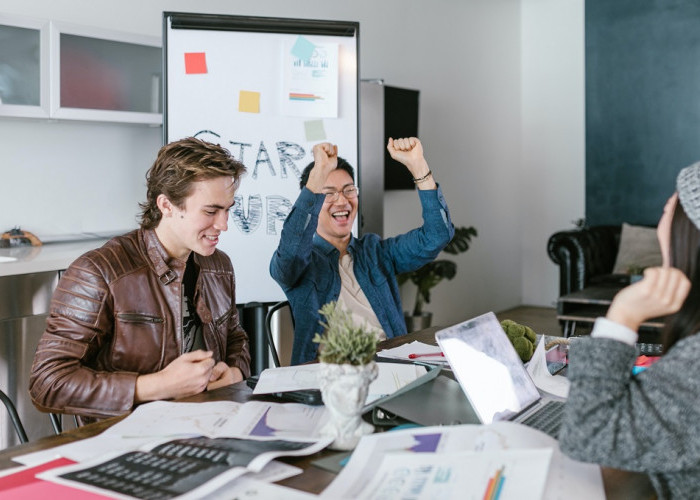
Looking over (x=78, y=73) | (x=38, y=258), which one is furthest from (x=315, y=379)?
(x=78, y=73)

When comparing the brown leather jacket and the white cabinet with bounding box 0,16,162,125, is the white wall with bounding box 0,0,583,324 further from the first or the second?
the brown leather jacket

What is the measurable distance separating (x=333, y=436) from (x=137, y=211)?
9.74 feet

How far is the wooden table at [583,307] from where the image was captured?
4316mm

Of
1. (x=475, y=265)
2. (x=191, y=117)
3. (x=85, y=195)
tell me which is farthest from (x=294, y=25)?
(x=475, y=265)

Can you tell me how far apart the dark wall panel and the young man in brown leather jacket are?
200 inches

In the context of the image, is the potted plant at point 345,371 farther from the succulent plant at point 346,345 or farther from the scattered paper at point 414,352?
the scattered paper at point 414,352

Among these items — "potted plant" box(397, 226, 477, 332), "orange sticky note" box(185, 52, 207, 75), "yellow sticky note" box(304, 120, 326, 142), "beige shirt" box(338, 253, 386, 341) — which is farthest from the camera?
"potted plant" box(397, 226, 477, 332)

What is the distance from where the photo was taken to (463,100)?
20.6ft

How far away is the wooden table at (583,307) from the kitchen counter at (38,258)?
8.35 ft

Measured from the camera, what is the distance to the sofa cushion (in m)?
5.61

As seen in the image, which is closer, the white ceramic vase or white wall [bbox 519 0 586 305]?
the white ceramic vase

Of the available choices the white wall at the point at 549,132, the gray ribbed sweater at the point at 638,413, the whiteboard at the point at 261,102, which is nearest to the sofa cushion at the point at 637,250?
the white wall at the point at 549,132

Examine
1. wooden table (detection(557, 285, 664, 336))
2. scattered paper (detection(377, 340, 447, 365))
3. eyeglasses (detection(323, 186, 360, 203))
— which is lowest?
wooden table (detection(557, 285, 664, 336))

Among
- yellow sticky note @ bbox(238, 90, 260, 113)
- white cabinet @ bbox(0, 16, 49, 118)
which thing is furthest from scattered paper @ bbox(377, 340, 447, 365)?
white cabinet @ bbox(0, 16, 49, 118)
